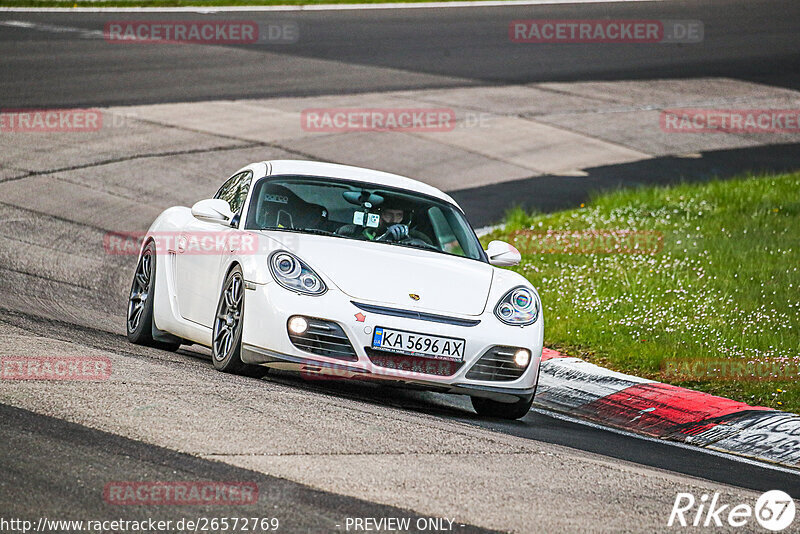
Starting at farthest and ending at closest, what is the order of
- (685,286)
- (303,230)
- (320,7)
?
(320,7) < (685,286) < (303,230)

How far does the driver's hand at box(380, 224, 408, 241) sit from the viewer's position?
27.4ft

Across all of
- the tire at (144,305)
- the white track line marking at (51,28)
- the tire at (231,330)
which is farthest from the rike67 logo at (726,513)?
Answer: the white track line marking at (51,28)

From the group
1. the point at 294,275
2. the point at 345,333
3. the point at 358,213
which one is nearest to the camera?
the point at 345,333

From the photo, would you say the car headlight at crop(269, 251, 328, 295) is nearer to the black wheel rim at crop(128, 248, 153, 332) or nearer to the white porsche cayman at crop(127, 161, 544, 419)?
the white porsche cayman at crop(127, 161, 544, 419)

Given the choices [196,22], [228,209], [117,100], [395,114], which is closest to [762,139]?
[395,114]

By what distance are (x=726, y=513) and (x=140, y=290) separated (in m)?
5.10

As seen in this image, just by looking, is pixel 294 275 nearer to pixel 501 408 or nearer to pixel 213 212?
pixel 213 212

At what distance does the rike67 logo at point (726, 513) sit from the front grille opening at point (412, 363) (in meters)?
1.94

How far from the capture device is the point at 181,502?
4742 millimetres

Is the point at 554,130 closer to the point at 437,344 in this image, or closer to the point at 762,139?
the point at 762,139

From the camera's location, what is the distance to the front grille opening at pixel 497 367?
7332mm

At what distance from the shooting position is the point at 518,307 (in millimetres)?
7660

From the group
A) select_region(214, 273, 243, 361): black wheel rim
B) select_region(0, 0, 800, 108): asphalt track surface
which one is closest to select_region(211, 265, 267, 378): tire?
select_region(214, 273, 243, 361): black wheel rim

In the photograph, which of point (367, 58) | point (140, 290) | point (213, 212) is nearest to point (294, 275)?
point (213, 212)
